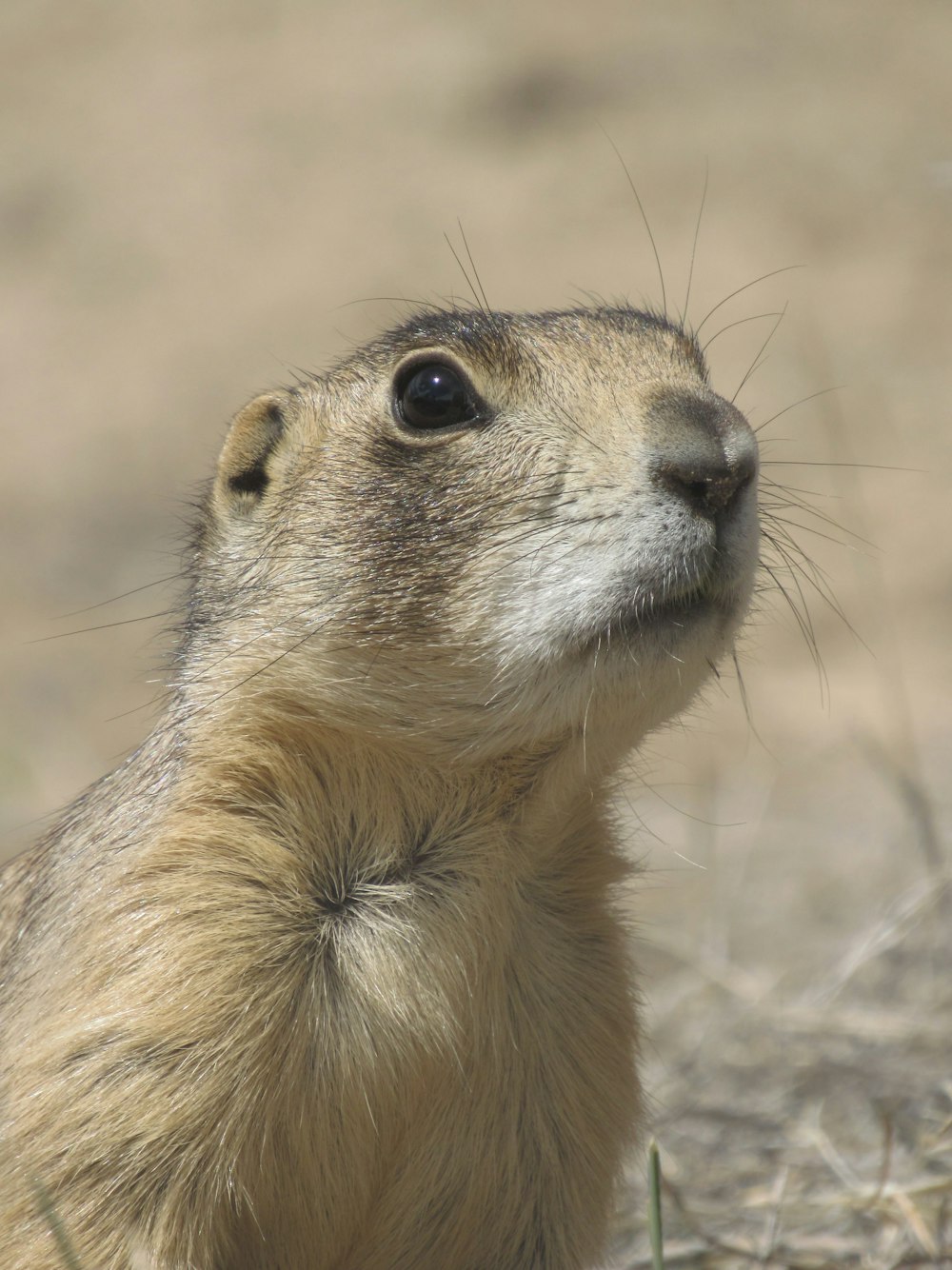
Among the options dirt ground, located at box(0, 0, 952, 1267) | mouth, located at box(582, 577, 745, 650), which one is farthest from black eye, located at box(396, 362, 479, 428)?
dirt ground, located at box(0, 0, 952, 1267)

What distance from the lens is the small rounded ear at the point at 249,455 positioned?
3889mm

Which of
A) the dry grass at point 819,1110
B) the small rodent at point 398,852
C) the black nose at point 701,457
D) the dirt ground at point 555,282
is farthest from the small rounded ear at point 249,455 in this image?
the dirt ground at point 555,282

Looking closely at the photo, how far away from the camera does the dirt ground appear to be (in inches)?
327

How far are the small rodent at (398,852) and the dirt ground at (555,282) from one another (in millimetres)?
2597

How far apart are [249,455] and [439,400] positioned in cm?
67

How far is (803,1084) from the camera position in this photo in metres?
5.28

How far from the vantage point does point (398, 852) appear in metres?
3.39

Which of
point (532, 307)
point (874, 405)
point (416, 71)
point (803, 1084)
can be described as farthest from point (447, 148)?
point (803, 1084)

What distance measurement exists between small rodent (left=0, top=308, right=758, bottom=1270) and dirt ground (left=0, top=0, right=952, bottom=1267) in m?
2.60

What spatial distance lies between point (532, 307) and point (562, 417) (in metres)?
9.13

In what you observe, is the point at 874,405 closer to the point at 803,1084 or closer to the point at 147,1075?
the point at 803,1084

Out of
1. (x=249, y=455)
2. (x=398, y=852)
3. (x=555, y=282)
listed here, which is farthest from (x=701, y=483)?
(x=555, y=282)

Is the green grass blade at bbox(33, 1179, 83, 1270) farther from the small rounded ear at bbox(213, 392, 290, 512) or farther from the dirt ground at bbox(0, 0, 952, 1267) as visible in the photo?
the dirt ground at bbox(0, 0, 952, 1267)

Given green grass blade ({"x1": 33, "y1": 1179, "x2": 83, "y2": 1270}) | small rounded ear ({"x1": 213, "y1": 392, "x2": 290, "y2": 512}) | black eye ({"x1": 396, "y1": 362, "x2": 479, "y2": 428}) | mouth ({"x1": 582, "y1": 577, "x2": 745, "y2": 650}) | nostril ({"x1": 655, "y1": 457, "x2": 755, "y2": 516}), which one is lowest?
green grass blade ({"x1": 33, "y1": 1179, "x2": 83, "y2": 1270})
